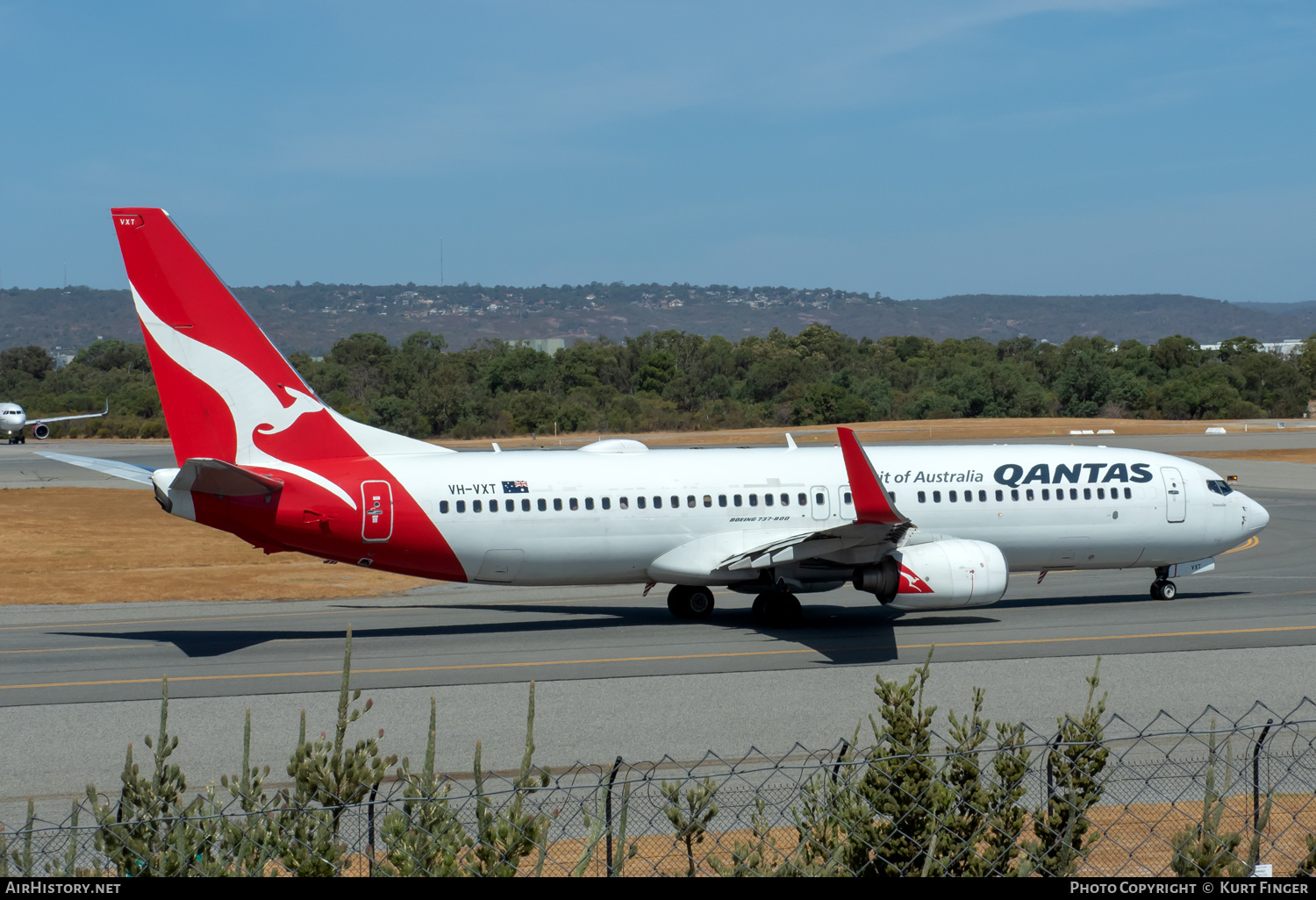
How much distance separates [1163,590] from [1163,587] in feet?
0.31

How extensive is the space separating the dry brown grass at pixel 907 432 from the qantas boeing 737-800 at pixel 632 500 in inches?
2656

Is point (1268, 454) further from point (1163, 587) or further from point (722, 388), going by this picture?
point (722, 388)

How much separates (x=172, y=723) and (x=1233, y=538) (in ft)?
77.6

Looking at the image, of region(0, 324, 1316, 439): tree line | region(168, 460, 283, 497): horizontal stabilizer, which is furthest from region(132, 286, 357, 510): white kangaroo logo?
region(0, 324, 1316, 439): tree line

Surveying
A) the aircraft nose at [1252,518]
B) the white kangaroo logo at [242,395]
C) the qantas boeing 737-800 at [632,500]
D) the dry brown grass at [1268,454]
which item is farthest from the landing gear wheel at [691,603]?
the dry brown grass at [1268,454]

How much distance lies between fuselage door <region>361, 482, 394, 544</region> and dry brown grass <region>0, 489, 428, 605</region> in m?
7.75

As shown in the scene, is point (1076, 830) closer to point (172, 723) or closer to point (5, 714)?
point (172, 723)

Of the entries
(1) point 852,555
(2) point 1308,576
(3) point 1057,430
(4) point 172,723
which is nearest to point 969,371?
(3) point 1057,430

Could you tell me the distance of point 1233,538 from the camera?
27797 mm

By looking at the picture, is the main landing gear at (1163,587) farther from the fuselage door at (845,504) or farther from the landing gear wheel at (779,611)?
the landing gear wheel at (779,611)

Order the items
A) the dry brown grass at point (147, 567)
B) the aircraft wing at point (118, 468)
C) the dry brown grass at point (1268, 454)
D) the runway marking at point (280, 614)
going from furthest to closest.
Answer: the dry brown grass at point (1268, 454) < the dry brown grass at point (147, 567) < the runway marking at point (280, 614) < the aircraft wing at point (118, 468)

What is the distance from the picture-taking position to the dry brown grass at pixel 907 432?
98.6 m

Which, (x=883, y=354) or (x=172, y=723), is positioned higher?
(x=883, y=354)

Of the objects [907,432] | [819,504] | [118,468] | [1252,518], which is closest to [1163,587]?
[1252,518]
